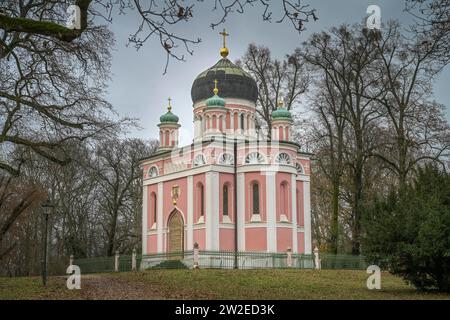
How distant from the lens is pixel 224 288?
1658 centimetres

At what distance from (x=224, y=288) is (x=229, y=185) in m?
16.3

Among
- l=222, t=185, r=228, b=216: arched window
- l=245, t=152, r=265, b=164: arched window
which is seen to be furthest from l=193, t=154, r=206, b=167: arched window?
l=245, t=152, r=265, b=164: arched window

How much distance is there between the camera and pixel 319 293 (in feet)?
51.7

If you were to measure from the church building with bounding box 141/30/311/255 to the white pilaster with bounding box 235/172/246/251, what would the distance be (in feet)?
0.17

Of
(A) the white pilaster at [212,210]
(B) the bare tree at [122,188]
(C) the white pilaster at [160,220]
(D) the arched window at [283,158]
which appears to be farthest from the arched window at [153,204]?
(D) the arched window at [283,158]

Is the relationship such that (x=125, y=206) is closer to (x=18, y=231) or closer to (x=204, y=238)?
(x=18, y=231)

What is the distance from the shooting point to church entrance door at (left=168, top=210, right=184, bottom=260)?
33.7 metres

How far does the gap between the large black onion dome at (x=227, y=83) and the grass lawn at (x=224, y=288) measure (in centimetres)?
1643

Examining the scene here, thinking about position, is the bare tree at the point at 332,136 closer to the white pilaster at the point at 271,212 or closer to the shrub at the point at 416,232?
the white pilaster at the point at 271,212

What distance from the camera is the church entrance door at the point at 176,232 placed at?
33.7m

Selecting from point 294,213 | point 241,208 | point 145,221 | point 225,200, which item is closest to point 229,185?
point 225,200

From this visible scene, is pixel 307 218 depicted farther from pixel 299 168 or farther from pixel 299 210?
pixel 299 168
